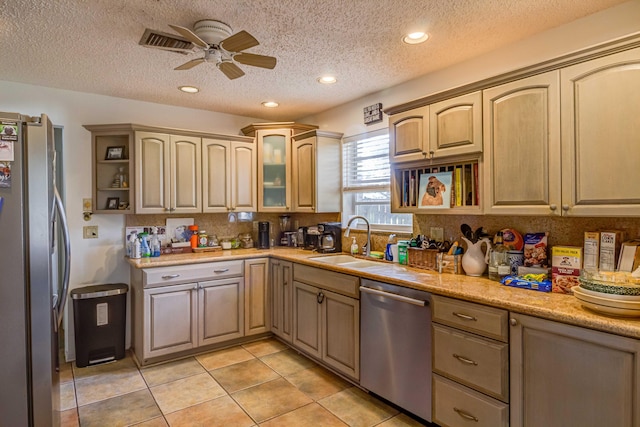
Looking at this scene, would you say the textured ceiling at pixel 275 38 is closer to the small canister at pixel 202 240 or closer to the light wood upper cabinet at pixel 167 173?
the light wood upper cabinet at pixel 167 173

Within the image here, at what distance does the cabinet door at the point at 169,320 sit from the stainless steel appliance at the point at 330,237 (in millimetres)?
1274

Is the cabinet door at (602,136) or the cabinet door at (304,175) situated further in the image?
the cabinet door at (304,175)

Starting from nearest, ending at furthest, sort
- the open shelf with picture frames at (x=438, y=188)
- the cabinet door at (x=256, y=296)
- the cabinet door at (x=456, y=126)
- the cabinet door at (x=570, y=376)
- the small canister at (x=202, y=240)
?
1. the cabinet door at (x=570, y=376)
2. the cabinet door at (x=456, y=126)
3. the open shelf with picture frames at (x=438, y=188)
4. the cabinet door at (x=256, y=296)
5. the small canister at (x=202, y=240)

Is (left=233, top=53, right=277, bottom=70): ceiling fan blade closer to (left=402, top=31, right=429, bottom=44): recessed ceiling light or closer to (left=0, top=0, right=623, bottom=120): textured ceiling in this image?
(left=0, top=0, right=623, bottom=120): textured ceiling

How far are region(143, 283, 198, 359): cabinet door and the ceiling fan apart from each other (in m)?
1.89

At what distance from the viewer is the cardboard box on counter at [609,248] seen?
1.85 metres

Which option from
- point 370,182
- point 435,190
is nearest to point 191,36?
point 435,190

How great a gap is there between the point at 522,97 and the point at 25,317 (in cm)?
276

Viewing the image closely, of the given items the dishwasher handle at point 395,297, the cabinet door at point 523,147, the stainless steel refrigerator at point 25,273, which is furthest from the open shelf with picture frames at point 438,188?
the stainless steel refrigerator at point 25,273

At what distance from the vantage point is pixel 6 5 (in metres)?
1.95

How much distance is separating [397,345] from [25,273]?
205 centimetres

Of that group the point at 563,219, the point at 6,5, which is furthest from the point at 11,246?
the point at 563,219

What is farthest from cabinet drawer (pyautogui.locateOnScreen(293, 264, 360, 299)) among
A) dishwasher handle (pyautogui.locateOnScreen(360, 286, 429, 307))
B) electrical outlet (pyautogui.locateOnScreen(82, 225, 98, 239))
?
electrical outlet (pyautogui.locateOnScreen(82, 225, 98, 239))

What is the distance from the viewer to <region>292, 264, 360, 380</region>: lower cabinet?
271cm
